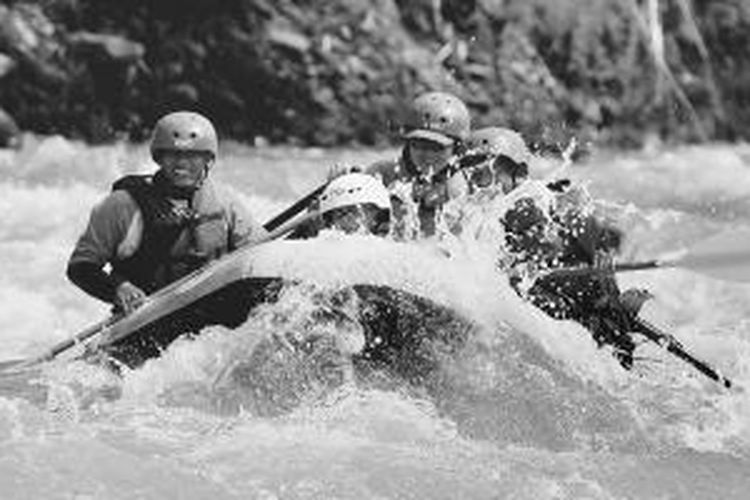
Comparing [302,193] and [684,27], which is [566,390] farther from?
[684,27]

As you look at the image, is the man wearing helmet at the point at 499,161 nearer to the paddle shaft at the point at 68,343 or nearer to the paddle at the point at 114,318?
the paddle at the point at 114,318

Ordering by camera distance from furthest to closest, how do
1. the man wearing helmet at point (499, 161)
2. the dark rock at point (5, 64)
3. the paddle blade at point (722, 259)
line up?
the dark rock at point (5, 64) < the man wearing helmet at point (499, 161) < the paddle blade at point (722, 259)

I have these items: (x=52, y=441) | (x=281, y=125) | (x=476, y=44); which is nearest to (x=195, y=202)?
(x=52, y=441)

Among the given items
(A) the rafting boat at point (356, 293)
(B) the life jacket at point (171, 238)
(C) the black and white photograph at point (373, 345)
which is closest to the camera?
(C) the black and white photograph at point (373, 345)

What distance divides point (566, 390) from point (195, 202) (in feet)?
5.83

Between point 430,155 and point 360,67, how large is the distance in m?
8.15

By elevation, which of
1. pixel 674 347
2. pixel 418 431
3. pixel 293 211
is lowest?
pixel 418 431

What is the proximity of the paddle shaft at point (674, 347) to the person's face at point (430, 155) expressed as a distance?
1.22 meters

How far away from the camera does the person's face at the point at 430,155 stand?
790 cm

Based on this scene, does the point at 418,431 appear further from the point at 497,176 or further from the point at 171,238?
the point at 497,176

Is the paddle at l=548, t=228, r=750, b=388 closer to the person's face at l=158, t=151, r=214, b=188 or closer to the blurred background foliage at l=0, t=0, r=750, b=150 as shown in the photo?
the person's face at l=158, t=151, r=214, b=188

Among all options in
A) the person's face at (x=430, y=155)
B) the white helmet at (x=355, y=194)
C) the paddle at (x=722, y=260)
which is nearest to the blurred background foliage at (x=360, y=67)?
the person's face at (x=430, y=155)

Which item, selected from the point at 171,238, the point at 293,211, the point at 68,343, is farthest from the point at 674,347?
the point at 68,343

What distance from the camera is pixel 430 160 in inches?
312
